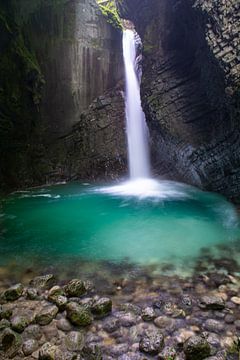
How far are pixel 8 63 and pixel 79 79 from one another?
5006 millimetres

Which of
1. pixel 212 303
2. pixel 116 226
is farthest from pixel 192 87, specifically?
pixel 212 303

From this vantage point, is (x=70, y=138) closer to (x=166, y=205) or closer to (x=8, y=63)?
(x=8, y=63)

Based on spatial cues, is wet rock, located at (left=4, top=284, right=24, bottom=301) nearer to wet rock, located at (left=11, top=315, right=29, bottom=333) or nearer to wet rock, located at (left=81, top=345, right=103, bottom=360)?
wet rock, located at (left=11, top=315, right=29, bottom=333)

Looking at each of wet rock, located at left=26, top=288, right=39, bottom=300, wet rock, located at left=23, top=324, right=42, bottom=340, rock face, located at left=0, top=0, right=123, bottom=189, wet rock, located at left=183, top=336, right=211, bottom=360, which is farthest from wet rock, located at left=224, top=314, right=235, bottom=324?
rock face, located at left=0, top=0, right=123, bottom=189

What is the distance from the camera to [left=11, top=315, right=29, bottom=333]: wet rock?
4.24 m

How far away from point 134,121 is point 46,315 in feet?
52.4

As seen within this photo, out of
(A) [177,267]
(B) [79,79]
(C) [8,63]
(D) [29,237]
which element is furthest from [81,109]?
(A) [177,267]

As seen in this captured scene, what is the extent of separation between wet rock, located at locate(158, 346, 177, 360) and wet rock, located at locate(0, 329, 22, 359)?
195 centimetres

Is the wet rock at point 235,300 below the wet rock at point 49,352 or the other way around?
the other way around

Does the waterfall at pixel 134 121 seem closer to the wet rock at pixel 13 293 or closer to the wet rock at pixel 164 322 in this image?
the wet rock at pixel 13 293

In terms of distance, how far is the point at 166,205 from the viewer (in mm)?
11875

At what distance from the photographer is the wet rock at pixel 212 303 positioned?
471 cm

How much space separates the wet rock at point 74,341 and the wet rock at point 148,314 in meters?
1.04

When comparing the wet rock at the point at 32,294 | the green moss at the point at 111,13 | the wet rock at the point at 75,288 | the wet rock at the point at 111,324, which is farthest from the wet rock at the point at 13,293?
the green moss at the point at 111,13
